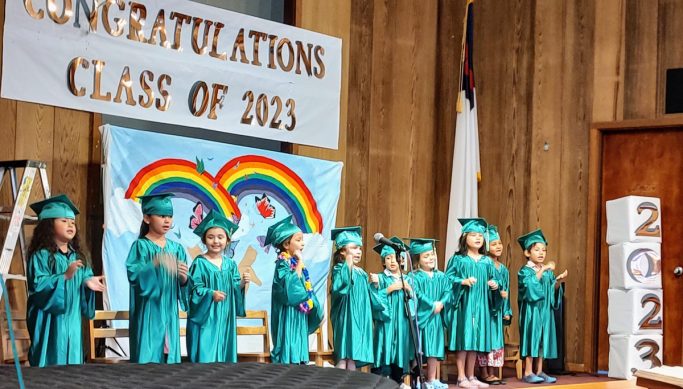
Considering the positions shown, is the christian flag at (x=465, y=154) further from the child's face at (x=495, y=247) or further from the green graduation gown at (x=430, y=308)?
the green graduation gown at (x=430, y=308)

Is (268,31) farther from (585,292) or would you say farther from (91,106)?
(585,292)

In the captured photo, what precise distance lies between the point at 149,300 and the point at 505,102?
4.30 metres

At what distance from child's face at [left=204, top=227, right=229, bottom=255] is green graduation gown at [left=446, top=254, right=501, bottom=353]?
2047 mm

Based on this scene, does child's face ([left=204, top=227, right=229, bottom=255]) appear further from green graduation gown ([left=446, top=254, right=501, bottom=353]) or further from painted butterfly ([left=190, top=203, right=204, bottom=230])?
green graduation gown ([left=446, top=254, right=501, bottom=353])

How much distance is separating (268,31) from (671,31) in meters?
3.27

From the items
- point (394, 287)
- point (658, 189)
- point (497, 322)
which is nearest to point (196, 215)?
point (394, 287)

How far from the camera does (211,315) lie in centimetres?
546

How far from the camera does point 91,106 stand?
6109 mm

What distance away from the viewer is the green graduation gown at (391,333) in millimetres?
6262

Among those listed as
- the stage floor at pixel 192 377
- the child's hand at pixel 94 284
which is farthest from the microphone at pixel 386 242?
the stage floor at pixel 192 377

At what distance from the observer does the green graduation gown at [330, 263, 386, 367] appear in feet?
19.8

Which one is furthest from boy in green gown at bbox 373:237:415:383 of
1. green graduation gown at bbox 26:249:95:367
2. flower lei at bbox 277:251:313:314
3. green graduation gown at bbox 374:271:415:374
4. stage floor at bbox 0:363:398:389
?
stage floor at bbox 0:363:398:389

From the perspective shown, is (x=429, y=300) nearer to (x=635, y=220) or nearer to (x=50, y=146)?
(x=635, y=220)

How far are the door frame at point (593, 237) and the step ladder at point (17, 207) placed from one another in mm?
4560
